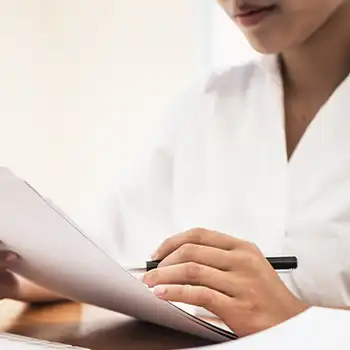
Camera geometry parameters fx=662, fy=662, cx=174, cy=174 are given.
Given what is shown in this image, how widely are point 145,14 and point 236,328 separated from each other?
5.09ft

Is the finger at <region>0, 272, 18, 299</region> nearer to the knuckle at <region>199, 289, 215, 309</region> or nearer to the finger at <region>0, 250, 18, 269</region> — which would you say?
the finger at <region>0, 250, 18, 269</region>

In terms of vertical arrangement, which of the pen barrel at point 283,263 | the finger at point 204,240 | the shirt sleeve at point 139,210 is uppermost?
the shirt sleeve at point 139,210

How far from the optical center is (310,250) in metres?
0.78

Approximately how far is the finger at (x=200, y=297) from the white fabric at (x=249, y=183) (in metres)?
0.25

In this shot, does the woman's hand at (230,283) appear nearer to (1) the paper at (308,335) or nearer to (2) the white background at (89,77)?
(1) the paper at (308,335)

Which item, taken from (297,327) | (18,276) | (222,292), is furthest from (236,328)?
(18,276)

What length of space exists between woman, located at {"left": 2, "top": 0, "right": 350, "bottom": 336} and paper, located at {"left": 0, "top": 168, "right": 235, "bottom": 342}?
5cm

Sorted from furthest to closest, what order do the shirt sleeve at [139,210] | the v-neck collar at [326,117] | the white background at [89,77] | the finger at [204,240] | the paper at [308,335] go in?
the white background at [89,77], the shirt sleeve at [139,210], the v-neck collar at [326,117], the finger at [204,240], the paper at [308,335]

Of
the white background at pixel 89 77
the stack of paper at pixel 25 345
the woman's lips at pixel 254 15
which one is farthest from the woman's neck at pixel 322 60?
the white background at pixel 89 77

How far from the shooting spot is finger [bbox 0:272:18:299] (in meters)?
0.73

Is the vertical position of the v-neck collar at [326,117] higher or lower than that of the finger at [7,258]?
higher

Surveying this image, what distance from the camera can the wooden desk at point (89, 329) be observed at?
1.79 ft

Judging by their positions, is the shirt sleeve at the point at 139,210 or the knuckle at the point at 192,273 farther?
the shirt sleeve at the point at 139,210

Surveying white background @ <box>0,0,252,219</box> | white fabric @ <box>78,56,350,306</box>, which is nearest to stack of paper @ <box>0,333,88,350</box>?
white fabric @ <box>78,56,350,306</box>
